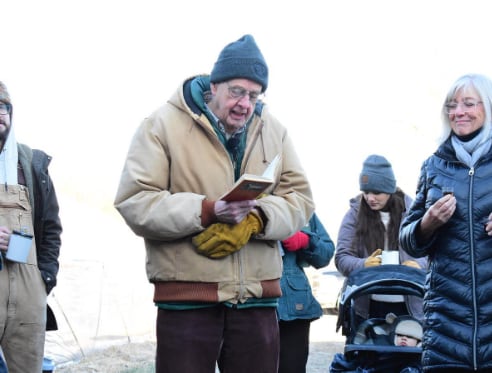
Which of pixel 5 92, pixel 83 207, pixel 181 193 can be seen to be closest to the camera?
pixel 181 193

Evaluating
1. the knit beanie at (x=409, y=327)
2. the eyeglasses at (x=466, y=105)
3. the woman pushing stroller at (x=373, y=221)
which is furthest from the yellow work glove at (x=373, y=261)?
the eyeglasses at (x=466, y=105)

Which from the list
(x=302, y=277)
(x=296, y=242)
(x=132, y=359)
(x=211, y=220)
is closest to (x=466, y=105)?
(x=211, y=220)

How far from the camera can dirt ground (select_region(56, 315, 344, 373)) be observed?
24.8ft

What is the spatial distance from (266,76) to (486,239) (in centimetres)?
117

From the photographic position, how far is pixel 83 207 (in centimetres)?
1173

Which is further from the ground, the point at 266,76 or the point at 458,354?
the point at 266,76

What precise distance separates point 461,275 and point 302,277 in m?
1.72

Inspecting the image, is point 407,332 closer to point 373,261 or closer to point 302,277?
point 373,261

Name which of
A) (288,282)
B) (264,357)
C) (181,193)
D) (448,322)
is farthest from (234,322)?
(288,282)

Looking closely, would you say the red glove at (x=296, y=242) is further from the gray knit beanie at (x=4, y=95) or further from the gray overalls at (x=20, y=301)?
the gray knit beanie at (x=4, y=95)

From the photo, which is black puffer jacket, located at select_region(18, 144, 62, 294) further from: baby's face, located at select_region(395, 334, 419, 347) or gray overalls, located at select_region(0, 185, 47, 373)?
baby's face, located at select_region(395, 334, 419, 347)

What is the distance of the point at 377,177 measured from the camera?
19.4 feet

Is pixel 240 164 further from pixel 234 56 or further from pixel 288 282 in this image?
pixel 288 282

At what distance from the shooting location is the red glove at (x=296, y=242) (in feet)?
17.2
